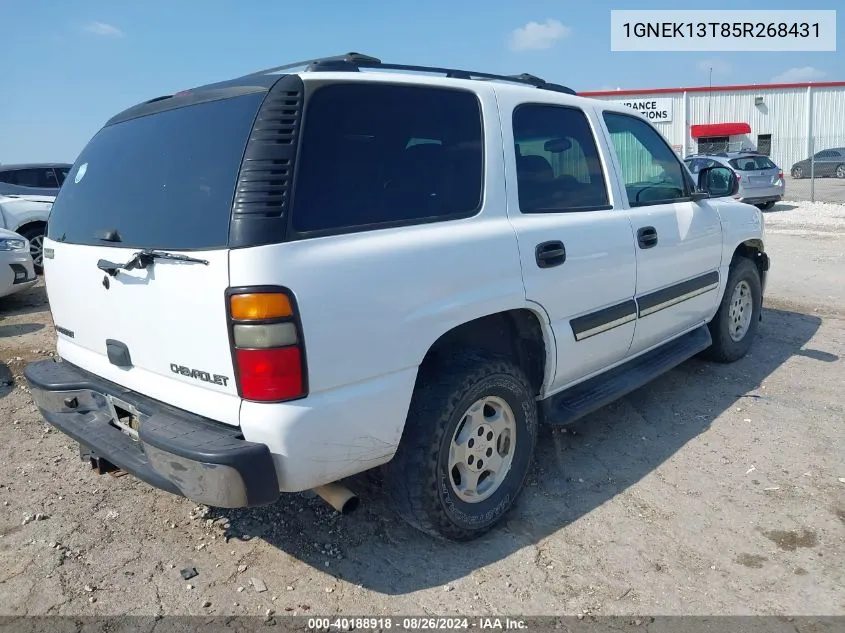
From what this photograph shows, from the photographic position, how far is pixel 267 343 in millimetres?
2211

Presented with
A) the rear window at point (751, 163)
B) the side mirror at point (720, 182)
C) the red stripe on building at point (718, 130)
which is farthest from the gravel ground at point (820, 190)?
the side mirror at point (720, 182)

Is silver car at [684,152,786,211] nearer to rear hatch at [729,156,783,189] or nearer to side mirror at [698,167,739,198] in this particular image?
rear hatch at [729,156,783,189]

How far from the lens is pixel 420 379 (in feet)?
9.25

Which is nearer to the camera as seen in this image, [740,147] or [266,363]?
[266,363]

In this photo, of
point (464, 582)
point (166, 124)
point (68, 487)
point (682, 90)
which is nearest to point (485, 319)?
point (464, 582)

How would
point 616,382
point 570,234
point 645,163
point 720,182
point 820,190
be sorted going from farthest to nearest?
point 820,190, point 720,182, point 645,163, point 616,382, point 570,234

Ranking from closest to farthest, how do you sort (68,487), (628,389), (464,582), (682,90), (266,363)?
(266,363)
(464,582)
(68,487)
(628,389)
(682,90)

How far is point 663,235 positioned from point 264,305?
269 cm

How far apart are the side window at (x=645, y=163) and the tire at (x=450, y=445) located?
159cm

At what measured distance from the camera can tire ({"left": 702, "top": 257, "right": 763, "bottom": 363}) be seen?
5.02 m

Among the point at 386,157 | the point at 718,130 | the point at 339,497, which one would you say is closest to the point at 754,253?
the point at 386,157

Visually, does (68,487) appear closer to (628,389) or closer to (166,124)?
(166,124)

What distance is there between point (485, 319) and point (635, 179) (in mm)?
1662

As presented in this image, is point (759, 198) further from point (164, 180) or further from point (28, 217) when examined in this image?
point (164, 180)
